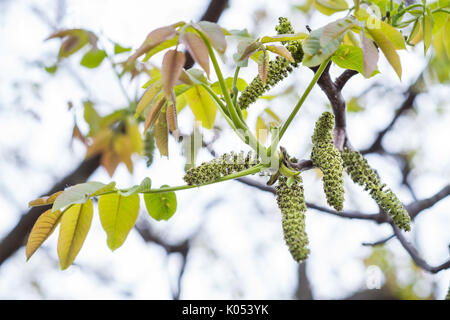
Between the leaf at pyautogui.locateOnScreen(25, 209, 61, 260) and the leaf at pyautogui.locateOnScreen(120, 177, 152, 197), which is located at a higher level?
the leaf at pyautogui.locateOnScreen(120, 177, 152, 197)

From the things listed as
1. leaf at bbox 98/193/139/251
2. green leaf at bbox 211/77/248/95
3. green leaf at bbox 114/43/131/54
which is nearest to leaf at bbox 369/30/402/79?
green leaf at bbox 211/77/248/95

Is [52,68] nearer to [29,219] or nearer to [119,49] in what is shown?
[119,49]

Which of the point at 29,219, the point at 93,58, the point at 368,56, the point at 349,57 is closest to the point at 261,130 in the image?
the point at 349,57

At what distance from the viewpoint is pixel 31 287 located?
367 cm

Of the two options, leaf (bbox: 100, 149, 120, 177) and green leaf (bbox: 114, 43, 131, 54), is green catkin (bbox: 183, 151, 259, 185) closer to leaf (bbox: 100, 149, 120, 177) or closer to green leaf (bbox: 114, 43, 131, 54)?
leaf (bbox: 100, 149, 120, 177)

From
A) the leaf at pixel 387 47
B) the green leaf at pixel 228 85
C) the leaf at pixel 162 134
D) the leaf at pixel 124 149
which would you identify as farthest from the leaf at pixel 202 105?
the leaf at pixel 387 47

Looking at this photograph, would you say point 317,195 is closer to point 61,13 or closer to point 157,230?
point 157,230

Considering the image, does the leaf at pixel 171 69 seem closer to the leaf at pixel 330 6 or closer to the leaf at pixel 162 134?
the leaf at pixel 162 134

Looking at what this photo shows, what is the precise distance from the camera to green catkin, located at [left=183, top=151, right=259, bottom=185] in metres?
0.87

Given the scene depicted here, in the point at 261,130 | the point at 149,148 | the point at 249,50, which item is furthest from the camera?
the point at 149,148

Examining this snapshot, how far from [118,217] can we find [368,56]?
62 centimetres

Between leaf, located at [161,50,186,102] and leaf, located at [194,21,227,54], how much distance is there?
2.6 inches

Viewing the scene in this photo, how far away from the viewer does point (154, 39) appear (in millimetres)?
713
